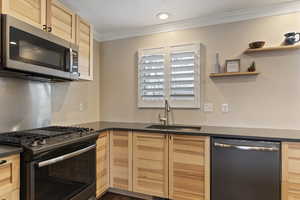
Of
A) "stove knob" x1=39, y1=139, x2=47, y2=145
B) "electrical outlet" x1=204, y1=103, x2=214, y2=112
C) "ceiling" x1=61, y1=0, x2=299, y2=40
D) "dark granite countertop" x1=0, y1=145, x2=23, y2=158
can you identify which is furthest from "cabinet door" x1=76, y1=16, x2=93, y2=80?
"electrical outlet" x1=204, y1=103, x2=214, y2=112

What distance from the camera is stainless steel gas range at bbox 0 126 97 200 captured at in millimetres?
1411

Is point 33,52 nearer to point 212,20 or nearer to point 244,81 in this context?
point 212,20

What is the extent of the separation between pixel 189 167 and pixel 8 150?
1.73m

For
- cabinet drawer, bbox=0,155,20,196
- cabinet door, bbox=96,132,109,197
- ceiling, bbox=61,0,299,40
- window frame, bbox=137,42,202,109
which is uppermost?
ceiling, bbox=61,0,299,40

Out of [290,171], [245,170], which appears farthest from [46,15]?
[290,171]

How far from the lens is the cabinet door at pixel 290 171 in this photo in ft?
6.17

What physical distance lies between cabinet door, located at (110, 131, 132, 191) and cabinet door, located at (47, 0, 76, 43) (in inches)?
51.2

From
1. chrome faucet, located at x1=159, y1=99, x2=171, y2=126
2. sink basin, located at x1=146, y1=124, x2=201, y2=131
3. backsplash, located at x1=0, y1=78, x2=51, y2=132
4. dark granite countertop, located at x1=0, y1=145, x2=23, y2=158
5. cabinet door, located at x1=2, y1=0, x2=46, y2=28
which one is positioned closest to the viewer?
dark granite countertop, located at x1=0, y1=145, x2=23, y2=158

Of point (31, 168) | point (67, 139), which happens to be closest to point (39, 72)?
point (67, 139)

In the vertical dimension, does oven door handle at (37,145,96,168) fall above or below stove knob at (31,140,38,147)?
below

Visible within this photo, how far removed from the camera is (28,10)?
170cm

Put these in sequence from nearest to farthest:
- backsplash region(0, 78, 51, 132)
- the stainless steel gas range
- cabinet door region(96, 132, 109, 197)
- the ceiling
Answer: the stainless steel gas range, backsplash region(0, 78, 51, 132), the ceiling, cabinet door region(96, 132, 109, 197)

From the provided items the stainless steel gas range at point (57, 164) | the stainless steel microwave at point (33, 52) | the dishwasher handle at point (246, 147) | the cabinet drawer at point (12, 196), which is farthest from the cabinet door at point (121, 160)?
the cabinet drawer at point (12, 196)

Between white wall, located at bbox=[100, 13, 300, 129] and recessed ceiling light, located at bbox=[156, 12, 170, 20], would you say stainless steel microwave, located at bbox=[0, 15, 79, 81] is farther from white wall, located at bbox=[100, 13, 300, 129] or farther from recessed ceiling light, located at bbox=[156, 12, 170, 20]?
white wall, located at bbox=[100, 13, 300, 129]
